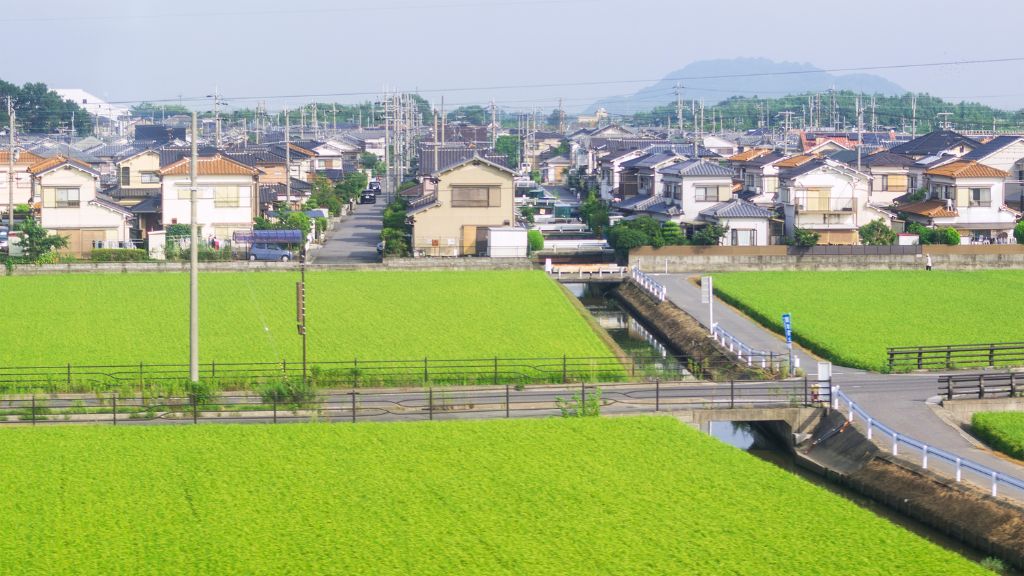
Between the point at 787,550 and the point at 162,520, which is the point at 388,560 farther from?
the point at 787,550

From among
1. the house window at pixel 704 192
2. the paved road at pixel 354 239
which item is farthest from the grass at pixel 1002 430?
the house window at pixel 704 192

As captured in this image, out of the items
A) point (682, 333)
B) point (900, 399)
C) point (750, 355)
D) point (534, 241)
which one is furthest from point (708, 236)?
point (900, 399)

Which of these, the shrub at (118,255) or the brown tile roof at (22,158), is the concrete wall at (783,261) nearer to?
the shrub at (118,255)

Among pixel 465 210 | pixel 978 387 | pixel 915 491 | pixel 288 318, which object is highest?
pixel 465 210

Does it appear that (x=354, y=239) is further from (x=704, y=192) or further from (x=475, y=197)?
(x=704, y=192)

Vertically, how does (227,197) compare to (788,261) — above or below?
above

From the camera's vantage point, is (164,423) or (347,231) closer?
(164,423)

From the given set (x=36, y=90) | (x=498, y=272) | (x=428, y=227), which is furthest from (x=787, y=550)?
(x=36, y=90)
